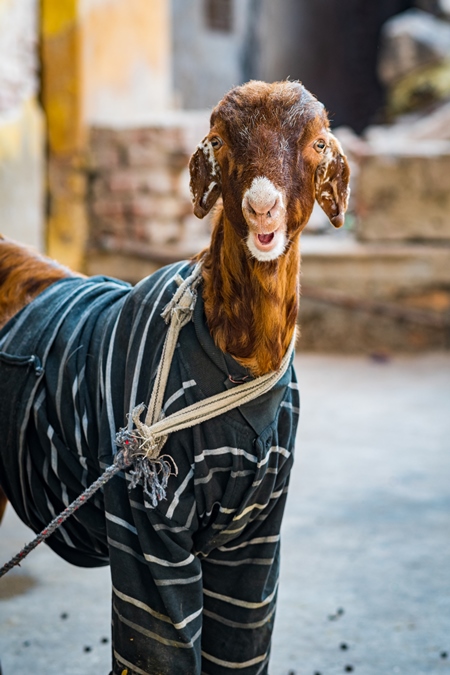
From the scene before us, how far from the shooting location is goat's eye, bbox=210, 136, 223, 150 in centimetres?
192

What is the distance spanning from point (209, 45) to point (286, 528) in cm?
1737

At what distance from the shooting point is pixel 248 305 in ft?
6.44

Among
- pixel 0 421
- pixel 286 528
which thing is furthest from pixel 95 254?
pixel 0 421

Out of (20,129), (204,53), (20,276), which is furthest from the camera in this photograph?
(204,53)

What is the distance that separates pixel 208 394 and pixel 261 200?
0.46m

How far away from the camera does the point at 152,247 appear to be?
282 inches

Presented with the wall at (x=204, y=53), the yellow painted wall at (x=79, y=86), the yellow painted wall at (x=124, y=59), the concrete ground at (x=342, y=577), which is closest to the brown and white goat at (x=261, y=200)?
the concrete ground at (x=342, y=577)

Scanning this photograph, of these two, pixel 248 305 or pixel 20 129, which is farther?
pixel 20 129

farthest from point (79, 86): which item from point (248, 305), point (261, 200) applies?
point (261, 200)

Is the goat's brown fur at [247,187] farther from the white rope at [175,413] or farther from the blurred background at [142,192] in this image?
the blurred background at [142,192]

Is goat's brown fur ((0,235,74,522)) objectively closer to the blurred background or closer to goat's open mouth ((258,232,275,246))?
goat's open mouth ((258,232,275,246))

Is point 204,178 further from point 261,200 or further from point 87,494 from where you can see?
point 87,494

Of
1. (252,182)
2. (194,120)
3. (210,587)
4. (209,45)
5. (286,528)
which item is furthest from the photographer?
(209,45)

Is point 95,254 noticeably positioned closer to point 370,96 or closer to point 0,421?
point 0,421
